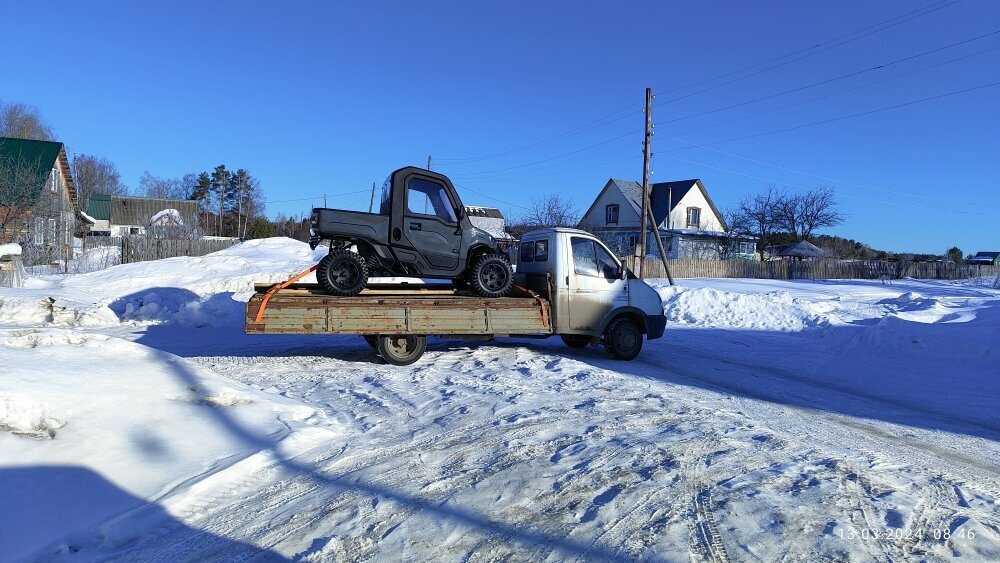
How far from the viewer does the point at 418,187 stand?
419 inches

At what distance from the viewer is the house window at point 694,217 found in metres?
57.4

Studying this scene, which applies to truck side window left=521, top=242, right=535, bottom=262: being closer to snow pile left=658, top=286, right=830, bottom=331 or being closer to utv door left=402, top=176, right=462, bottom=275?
utv door left=402, top=176, right=462, bottom=275

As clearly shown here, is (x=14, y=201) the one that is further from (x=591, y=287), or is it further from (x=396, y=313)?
(x=591, y=287)

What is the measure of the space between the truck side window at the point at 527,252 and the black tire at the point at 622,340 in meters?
1.96

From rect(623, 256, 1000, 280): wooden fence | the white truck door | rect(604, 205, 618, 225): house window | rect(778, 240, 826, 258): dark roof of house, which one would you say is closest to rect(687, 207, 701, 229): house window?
rect(604, 205, 618, 225): house window

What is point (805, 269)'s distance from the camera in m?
43.9

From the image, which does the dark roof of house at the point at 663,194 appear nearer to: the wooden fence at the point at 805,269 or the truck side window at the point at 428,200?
the wooden fence at the point at 805,269

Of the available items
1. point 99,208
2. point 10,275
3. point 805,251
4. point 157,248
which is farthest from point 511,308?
point 99,208

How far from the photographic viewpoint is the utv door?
10523 millimetres

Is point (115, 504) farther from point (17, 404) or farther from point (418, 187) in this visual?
point (418, 187)

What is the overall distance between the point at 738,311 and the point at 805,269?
96.3ft

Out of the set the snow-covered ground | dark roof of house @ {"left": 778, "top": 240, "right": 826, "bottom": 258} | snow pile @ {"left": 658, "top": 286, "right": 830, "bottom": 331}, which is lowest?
the snow-covered ground

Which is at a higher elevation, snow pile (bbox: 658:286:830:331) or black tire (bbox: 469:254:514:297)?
black tire (bbox: 469:254:514:297)

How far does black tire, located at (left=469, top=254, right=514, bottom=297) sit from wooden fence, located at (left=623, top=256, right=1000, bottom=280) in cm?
2651
